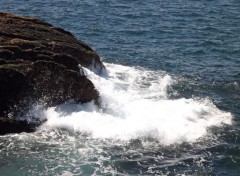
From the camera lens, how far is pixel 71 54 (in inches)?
1229

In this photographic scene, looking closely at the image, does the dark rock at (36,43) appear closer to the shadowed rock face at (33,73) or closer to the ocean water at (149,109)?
the shadowed rock face at (33,73)

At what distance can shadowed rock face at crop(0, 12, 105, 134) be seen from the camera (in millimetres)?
26173

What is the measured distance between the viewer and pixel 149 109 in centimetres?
2933

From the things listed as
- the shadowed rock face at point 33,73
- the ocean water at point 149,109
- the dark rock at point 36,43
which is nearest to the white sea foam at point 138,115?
the ocean water at point 149,109

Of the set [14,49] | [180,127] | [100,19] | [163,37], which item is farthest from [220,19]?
[14,49]

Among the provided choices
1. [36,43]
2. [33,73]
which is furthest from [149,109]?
[36,43]

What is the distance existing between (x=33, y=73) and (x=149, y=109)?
26.4 ft

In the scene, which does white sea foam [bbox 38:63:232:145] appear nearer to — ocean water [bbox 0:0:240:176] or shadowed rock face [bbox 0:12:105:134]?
ocean water [bbox 0:0:240:176]

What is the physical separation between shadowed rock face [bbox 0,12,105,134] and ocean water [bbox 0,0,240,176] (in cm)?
74

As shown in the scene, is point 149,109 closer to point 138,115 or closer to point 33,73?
point 138,115

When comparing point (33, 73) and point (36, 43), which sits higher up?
point (36, 43)

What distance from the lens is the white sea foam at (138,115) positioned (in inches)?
1039

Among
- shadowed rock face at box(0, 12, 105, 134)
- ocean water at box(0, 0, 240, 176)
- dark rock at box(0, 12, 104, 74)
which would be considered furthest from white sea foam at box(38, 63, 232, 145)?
dark rock at box(0, 12, 104, 74)

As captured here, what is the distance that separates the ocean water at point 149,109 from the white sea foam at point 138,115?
62mm
